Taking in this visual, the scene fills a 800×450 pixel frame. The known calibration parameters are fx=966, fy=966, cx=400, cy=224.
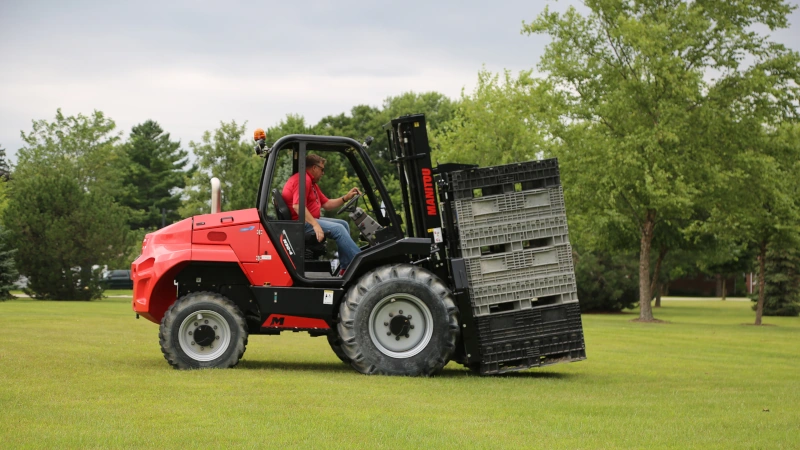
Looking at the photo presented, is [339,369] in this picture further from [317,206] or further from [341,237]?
[317,206]

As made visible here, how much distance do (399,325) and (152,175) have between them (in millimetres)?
92059

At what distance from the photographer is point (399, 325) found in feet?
40.5

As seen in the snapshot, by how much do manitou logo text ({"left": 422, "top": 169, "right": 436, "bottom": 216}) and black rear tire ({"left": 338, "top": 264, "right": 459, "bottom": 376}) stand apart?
0.89m

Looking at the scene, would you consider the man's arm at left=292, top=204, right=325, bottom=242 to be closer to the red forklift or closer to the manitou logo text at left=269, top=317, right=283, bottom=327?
the red forklift

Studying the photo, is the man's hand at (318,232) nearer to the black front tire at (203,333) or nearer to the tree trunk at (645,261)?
the black front tire at (203,333)

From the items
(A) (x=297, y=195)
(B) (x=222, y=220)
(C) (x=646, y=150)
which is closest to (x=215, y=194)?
(B) (x=222, y=220)

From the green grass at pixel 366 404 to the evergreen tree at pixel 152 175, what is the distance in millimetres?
83848

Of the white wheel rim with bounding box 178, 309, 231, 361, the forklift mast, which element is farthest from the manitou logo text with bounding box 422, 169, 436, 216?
the white wheel rim with bounding box 178, 309, 231, 361

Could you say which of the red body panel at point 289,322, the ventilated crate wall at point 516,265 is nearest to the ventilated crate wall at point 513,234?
the ventilated crate wall at point 516,265

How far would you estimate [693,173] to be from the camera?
33875 mm

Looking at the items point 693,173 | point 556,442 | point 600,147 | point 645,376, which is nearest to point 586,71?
point 600,147

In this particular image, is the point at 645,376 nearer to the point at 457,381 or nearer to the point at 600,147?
the point at 457,381

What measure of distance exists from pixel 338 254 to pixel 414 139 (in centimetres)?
183

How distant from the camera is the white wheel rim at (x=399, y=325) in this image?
40.4 feet
